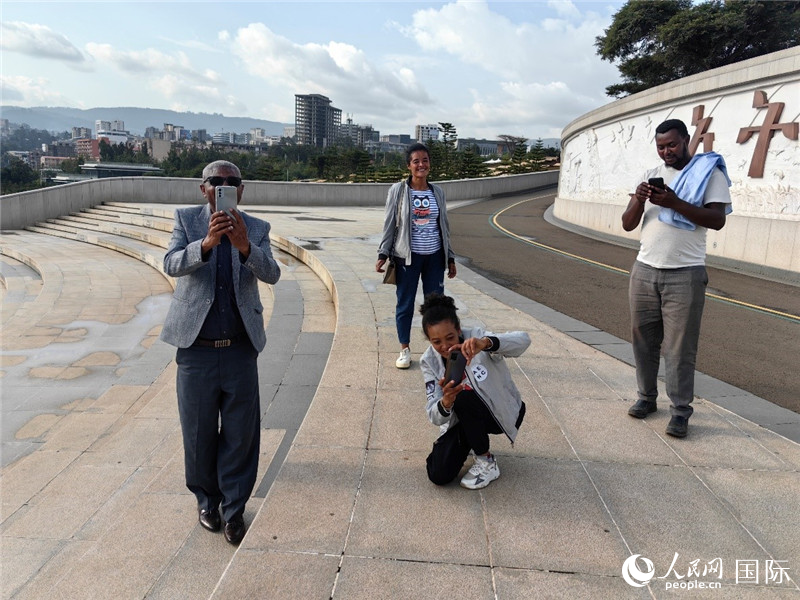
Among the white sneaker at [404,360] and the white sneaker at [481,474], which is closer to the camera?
the white sneaker at [481,474]

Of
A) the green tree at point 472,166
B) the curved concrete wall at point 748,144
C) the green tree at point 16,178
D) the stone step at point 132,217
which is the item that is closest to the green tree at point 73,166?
the green tree at point 16,178

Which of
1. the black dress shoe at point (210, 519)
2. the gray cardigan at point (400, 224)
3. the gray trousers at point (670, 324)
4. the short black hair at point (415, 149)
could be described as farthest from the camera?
the gray cardigan at point (400, 224)

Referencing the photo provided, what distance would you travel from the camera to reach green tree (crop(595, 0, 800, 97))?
26.0 meters

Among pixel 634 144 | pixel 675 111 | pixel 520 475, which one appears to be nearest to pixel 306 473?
pixel 520 475

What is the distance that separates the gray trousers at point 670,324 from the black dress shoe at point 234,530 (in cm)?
269

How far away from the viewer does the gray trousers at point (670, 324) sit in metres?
3.33

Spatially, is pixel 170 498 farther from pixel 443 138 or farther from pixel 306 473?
pixel 443 138

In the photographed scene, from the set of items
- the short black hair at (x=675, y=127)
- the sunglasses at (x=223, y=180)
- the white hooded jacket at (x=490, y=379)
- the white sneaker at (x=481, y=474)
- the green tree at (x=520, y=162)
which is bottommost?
the white sneaker at (x=481, y=474)

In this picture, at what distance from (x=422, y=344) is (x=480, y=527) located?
277cm

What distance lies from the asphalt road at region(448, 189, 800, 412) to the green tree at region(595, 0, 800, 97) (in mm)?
A: 18174

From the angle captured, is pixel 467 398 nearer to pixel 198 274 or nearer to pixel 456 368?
pixel 456 368

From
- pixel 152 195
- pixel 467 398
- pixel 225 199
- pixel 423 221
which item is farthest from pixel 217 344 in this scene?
pixel 152 195

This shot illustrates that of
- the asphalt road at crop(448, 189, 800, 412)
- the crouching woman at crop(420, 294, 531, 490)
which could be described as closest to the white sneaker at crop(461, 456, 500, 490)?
the crouching woman at crop(420, 294, 531, 490)

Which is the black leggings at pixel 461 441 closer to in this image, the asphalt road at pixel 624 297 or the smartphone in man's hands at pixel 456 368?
the smartphone in man's hands at pixel 456 368
